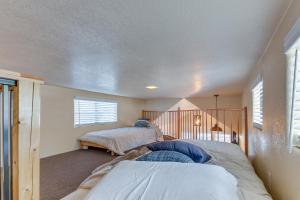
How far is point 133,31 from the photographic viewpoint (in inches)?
60.5

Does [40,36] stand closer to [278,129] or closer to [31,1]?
[31,1]

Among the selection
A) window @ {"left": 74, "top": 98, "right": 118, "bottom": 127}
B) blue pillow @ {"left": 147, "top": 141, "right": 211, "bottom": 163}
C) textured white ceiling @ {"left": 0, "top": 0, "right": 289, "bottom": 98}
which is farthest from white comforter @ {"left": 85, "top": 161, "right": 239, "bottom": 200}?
window @ {"left": 74, "top": 98, "right": 118, "bottom": 127}

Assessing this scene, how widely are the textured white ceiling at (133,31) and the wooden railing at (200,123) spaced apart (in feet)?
13.6

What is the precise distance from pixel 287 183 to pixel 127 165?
1253 mm

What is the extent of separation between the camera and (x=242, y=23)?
1.41 meters

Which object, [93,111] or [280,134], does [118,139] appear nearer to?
[93,111]

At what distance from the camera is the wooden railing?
6454 mm

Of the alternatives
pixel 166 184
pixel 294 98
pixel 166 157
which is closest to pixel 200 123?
pixel 166 157

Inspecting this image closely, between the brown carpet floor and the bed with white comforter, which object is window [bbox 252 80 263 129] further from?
the brown carpet floor

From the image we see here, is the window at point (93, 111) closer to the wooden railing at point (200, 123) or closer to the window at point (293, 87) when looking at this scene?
the wooden railing at point (200, 123)

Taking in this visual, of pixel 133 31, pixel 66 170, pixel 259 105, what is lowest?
pixel 66 170

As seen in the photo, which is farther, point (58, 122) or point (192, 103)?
point (192, 103)

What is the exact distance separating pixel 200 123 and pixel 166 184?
586 cm

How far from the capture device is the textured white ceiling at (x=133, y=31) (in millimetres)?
1170
